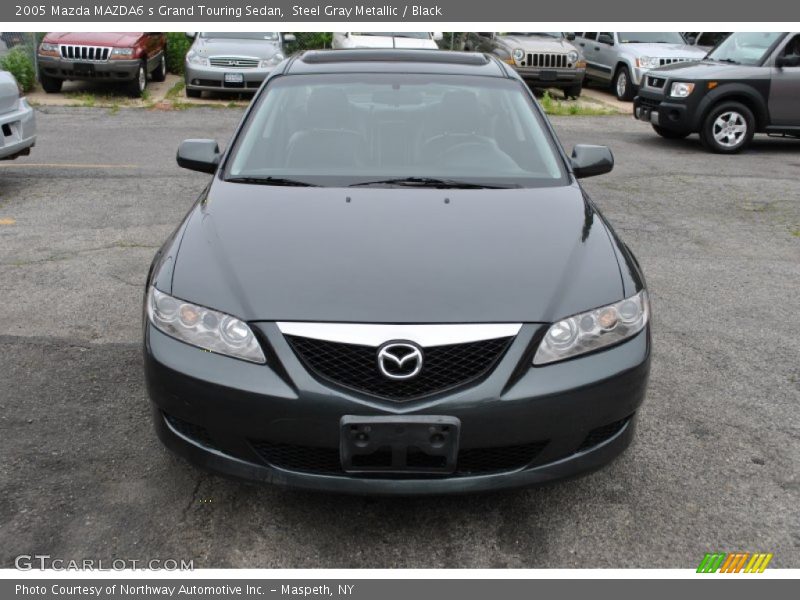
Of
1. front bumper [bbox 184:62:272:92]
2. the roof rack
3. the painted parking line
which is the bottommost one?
front bumper [bbox 184:62:272:92]

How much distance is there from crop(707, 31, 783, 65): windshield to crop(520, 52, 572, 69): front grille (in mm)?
3948

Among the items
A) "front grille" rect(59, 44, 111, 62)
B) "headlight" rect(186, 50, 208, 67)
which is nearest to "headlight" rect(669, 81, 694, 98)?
"headlight" rect(186, 50, 208, 67)

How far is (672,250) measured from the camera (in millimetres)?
6922

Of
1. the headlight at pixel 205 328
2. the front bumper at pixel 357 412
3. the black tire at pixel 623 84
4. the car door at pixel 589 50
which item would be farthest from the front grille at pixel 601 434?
the car door at pixel 589 50

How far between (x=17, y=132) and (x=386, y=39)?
30.2ft

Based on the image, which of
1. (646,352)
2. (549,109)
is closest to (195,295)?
(646,352)

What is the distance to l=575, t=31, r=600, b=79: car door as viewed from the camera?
18.5 m

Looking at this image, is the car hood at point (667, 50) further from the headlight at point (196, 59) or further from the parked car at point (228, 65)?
the headlight at point (196, 59)

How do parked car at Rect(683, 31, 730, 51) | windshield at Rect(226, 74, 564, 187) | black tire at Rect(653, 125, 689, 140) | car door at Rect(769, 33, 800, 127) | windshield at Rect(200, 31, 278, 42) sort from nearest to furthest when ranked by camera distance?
windshield at Rect(226, 74, 564, 187)
car door at Rect(769, 33, 800, 127)
black tire at Rect(653, 125, 689, 140)
windshield at Rect(200, 31, 278, 42)
parked car at Rect(683, 31, 730, 51)

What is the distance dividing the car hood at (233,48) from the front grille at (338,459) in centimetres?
1286

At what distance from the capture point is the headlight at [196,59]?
14.9 metres

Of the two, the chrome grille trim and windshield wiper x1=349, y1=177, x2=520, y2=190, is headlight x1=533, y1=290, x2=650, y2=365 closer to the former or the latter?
the chrome grille trim

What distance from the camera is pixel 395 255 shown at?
3.22m

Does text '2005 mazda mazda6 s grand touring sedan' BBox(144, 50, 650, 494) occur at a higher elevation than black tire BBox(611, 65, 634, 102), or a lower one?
higher
